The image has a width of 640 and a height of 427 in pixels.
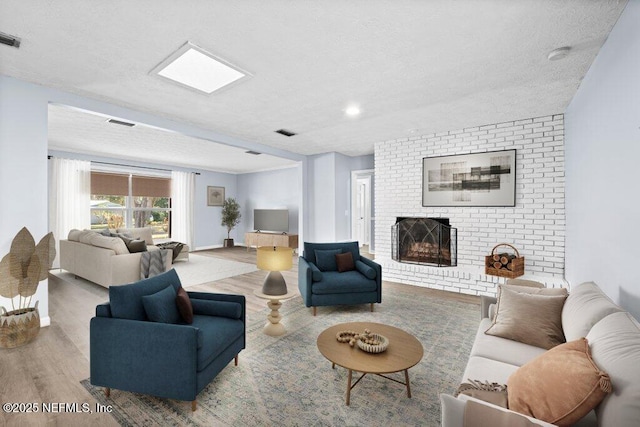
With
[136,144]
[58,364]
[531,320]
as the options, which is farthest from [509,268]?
[136,144]

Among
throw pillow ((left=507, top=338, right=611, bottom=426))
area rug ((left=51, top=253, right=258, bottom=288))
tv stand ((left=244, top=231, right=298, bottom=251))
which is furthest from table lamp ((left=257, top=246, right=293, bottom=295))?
tv stand ((left=244, top=231, right=298, bottom=251))

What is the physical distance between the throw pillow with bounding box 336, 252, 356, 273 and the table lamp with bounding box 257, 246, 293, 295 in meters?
1.18

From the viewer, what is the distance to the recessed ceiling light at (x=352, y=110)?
3.59 metres

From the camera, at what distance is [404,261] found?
5.04 meters

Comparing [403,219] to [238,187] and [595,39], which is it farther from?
[238,187]

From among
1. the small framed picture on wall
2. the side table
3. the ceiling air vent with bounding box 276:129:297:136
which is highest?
the ceiling air vent with bounding box 276:129:297:136

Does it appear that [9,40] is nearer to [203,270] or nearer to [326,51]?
[326,51]

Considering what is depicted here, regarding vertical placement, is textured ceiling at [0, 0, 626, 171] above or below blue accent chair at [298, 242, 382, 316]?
above

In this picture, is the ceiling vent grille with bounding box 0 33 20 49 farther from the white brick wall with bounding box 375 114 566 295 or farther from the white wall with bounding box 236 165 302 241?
the white wall with bounding box 236 165 302 241

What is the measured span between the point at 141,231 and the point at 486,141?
710cm

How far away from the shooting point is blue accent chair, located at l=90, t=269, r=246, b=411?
1729mm

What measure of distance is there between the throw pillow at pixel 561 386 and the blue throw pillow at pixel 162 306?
199 cm

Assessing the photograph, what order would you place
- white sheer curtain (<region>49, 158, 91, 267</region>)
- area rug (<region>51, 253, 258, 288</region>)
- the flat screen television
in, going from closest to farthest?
area rug (<region>51, 253, 258, 288</region>) → white sheer curtain (<region>49, 158, 91, 267</region>) → the flat screen television

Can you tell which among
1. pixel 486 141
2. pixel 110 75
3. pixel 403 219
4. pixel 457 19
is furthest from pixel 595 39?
pixel 110 75
